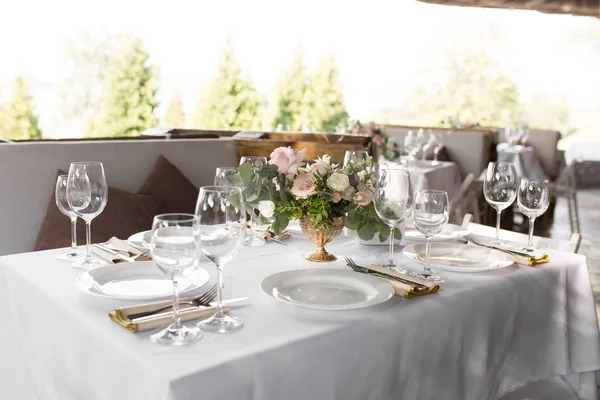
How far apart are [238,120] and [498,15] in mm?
9781

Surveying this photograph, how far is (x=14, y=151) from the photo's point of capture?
8.66 ft

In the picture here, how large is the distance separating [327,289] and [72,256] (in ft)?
2.44

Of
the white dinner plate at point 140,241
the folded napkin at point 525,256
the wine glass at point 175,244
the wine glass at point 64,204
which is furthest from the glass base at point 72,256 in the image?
the folded napkin at point 525,256

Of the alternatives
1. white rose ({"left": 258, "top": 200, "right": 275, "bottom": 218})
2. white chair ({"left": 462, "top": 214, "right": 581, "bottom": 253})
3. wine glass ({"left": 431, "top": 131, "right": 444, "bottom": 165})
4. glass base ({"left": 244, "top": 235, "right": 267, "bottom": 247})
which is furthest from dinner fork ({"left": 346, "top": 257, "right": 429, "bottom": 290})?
wine glass ({"left": 431, "top": 131, "right": 444, "bottom": 165})

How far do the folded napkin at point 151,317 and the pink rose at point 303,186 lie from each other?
0.43 m

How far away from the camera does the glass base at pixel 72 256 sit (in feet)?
5.29

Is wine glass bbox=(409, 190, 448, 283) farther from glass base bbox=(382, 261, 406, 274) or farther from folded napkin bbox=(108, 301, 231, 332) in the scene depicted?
folded napkin bbox=(108, 301, 231, 332)

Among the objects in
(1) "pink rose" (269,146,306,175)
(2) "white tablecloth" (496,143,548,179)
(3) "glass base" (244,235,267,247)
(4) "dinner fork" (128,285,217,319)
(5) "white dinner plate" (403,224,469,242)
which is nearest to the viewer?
(4) "dinner fork" (128,285,217,319)

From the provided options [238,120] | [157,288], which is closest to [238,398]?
[157,288]

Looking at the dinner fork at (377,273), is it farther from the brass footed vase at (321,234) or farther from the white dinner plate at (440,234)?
the white dinner plate at (440,234)

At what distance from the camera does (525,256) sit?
1715 mm

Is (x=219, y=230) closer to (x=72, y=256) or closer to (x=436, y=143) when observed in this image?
(x=72, y=256)

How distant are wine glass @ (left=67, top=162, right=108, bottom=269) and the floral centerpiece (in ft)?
1.30

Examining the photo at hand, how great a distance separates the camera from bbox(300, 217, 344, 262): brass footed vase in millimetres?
1600
